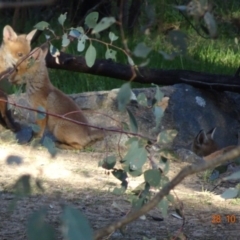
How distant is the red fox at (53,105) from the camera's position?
6875 millimetres

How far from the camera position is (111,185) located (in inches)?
203

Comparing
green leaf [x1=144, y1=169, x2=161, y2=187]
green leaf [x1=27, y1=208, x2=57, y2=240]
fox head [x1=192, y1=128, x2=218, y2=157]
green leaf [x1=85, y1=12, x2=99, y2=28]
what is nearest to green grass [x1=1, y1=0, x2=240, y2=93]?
fox head [x1=192, y1=128, x2=218, y2=157]

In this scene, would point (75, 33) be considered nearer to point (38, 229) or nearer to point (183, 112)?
point (38, 229)

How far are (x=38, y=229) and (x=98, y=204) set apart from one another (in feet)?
11.6

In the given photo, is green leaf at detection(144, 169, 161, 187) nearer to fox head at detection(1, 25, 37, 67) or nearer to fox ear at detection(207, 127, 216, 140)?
fox ear at detection(207, 127, 216, 140)

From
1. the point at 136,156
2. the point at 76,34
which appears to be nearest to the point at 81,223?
the point at 136,156

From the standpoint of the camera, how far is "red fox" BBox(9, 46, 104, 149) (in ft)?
22.6

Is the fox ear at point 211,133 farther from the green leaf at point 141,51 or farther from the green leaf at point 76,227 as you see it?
the green leaf at point 76,227

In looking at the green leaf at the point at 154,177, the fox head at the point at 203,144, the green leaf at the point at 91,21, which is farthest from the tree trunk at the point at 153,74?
the green leaf at the point at 154,177

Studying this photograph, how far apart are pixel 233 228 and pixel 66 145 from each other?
2.91 meters

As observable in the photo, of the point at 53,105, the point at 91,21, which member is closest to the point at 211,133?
the point at 53,105

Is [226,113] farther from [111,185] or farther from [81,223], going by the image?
[81,223]

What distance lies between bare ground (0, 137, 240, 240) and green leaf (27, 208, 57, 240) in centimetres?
225
